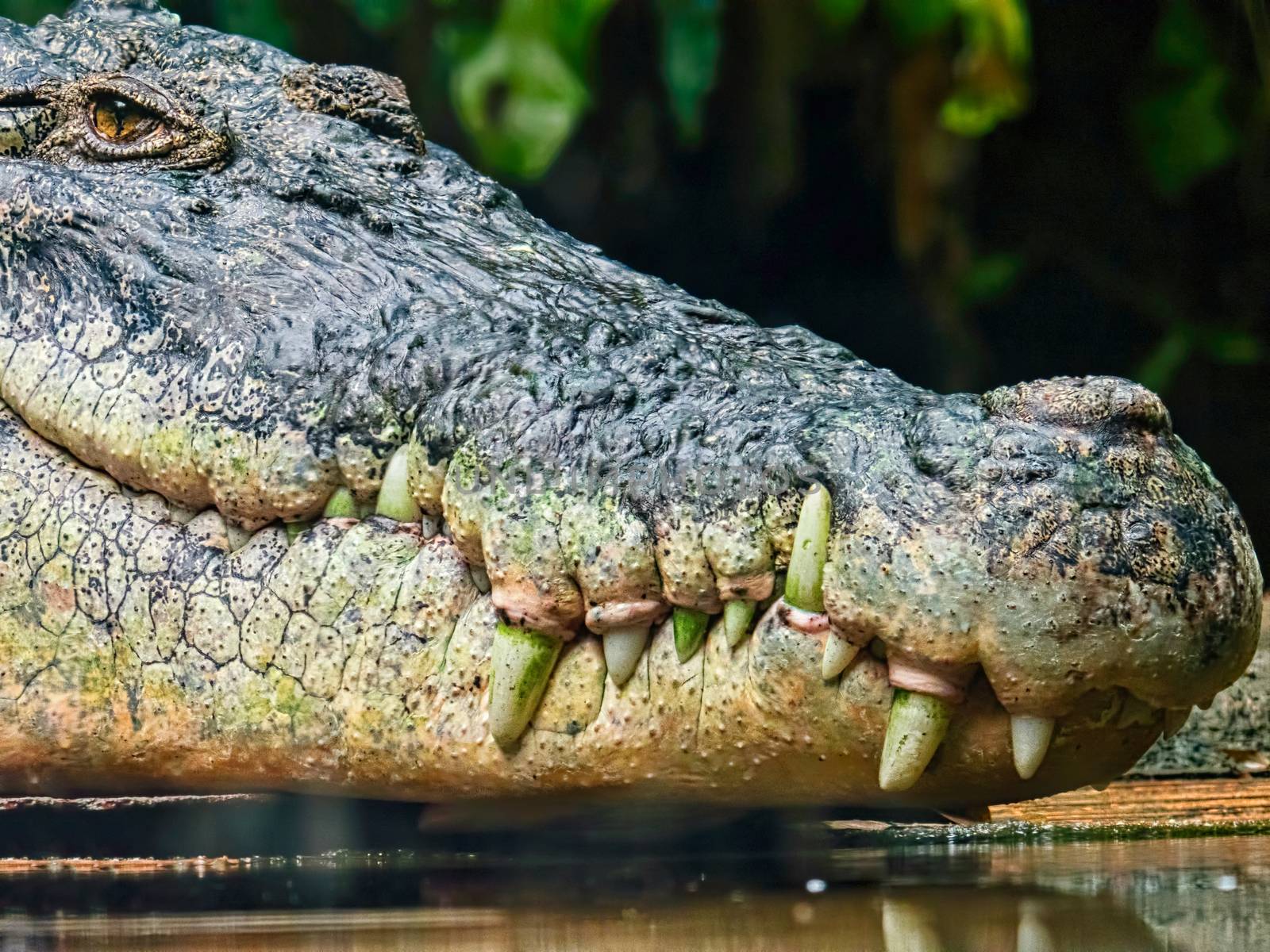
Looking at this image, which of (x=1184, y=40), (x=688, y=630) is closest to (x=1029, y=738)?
(x=688, y=630)

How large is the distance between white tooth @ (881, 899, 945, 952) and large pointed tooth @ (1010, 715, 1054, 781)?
17 cm

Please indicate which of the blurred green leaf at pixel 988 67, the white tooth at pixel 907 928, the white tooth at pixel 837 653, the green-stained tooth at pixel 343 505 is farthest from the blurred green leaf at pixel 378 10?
the white tooth at pixel 907 928

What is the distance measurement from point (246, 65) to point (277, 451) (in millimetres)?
1044

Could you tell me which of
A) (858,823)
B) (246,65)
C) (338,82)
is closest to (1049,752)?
(858,823)

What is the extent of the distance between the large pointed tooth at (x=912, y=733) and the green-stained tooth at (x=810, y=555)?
123 mm

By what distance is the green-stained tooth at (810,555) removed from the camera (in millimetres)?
1560

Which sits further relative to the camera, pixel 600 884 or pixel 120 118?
pixel 120 118

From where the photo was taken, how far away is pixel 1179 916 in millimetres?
1453

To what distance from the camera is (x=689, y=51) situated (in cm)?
465

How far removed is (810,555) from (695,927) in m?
0.37

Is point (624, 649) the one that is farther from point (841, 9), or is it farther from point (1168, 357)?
point (1168, 357)

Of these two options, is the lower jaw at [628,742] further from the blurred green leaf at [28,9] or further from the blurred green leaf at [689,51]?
the blurred green leaf at [28,9]

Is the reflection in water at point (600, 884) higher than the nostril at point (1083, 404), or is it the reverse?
the nostril at point (1083, 404)

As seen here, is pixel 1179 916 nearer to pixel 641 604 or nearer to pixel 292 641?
pixel 641 604
